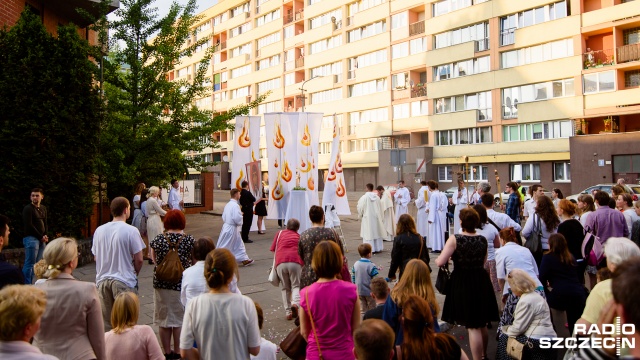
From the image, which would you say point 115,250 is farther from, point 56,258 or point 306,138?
point 306,138

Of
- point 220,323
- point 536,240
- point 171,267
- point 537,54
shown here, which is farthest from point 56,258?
point 537,54

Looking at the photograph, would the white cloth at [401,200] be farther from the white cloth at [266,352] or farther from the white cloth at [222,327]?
the white cloth at [222,327]

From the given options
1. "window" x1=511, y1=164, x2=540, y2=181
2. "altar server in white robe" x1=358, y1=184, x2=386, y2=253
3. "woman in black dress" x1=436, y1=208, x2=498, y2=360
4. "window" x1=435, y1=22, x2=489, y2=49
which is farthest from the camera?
"window" x1=435, y1=22, x2=489, y2=49

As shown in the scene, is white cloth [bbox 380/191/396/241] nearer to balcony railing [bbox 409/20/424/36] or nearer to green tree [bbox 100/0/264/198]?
green tree [bbox 100/0/264/198]

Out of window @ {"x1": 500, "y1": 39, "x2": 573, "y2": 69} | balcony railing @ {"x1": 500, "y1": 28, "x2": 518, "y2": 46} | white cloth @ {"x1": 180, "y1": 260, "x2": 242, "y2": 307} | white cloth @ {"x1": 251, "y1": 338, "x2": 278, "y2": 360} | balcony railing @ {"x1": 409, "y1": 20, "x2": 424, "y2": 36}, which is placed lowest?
white cloth @ {"x1": 251, "y1": 338, "x2": 278, "y2": 360}

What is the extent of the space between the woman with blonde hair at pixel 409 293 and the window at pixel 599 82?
35555 millimetres

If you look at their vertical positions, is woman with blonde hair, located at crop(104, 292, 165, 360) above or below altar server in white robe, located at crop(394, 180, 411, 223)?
below

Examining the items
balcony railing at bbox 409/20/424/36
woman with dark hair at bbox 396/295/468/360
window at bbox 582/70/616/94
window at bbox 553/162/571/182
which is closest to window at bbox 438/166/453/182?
window at bbox 553/162/571/182

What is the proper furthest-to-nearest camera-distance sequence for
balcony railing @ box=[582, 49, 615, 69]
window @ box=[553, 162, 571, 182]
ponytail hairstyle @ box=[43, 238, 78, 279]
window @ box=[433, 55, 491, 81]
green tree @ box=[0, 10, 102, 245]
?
window @ box=[433, 55, 491, 81] → window @ box=[553, 162, 571, 182] → balcony railing @ box=[582, 49, 615, 69] → green tree @ box=[0, 10, 102, 245] → ponytail hairstyle @ box=[43, 238, 78, 279]

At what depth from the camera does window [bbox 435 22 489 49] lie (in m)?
41.4

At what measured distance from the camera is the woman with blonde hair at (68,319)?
379 centimetres

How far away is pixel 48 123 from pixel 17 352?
10.6 meters

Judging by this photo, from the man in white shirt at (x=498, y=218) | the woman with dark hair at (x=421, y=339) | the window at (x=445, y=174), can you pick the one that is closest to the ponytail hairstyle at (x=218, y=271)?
the woman with dark hair at (x=421, y=339)

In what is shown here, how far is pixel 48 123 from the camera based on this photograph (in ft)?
39.1
